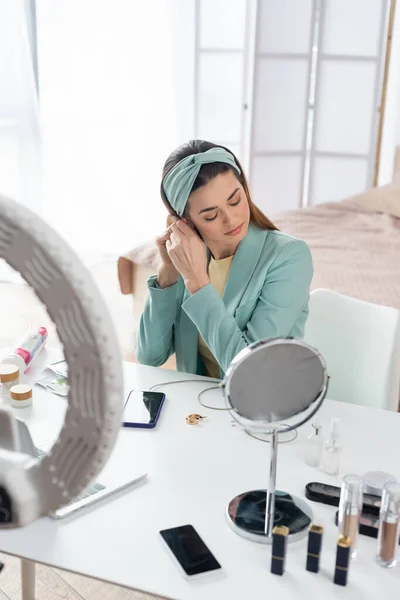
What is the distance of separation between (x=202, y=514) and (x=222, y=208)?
0.65 metres

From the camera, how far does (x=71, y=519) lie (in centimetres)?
105

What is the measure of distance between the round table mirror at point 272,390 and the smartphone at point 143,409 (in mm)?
337

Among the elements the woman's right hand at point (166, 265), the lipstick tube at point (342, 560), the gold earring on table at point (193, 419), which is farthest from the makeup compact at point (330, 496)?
the woman's right hand at point (166, 265)

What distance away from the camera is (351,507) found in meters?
0.96

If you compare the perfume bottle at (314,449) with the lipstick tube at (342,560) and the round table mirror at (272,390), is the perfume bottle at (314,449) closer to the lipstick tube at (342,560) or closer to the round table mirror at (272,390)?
the round table mirror at (272,390)

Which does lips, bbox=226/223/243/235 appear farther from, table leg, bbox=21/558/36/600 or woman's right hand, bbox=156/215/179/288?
table leg, bbox=21/558/36/600

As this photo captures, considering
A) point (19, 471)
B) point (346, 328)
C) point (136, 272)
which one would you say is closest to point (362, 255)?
point (136, 272)

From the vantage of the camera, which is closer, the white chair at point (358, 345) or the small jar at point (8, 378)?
the small jar at point (8, 378)

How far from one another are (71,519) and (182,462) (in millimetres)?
225

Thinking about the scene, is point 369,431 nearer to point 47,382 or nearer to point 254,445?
point 254,445

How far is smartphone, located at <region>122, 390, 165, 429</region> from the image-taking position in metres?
1.31

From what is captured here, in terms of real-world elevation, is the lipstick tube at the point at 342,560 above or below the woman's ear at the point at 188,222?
below

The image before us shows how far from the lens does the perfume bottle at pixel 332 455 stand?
1.17 meters

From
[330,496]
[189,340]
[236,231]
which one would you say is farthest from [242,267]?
[330,496]
